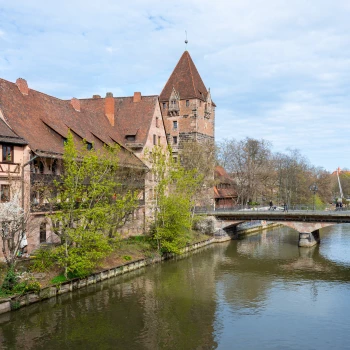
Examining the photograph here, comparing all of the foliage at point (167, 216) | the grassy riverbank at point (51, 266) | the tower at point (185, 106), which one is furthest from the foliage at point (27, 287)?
the tower at point (185, 106)

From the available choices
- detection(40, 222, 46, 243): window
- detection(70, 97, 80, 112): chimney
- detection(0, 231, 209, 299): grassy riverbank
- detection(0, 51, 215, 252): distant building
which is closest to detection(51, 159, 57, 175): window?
detection(0, 51, 215, 252): distant building

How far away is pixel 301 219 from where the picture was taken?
4619 cm


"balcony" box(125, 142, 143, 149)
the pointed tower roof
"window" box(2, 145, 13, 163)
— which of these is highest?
the pointed tower roof

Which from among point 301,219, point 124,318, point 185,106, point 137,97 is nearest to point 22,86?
point 137,97

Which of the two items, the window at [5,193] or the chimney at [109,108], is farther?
the chimney at [109,108]

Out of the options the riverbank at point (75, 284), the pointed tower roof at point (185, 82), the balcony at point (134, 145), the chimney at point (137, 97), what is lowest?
the riverbank at point (75, 284)

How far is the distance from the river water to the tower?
2327cm

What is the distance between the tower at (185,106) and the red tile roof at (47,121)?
12.8 metres

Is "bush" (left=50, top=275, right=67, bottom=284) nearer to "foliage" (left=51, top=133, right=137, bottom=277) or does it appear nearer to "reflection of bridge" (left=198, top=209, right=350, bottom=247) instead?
"foliage" (left=51, top=133, right=137, bottom=277)

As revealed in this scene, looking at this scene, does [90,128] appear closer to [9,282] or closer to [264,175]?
[9,282]

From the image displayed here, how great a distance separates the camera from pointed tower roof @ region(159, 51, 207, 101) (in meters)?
56.8

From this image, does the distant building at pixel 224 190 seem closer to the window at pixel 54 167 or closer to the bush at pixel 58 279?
the window at pixel 54 167

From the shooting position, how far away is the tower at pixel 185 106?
56188 millimetres

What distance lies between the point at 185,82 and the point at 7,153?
33.6 meters
